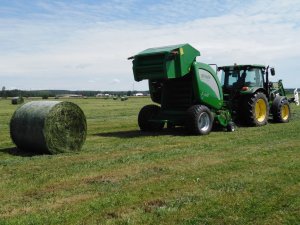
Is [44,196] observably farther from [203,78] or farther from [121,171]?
[203,78]

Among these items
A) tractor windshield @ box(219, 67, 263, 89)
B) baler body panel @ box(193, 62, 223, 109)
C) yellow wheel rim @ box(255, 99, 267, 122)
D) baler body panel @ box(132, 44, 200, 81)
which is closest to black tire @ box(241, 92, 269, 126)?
yellow wheel rim @ box(255, 99, 267, 122)

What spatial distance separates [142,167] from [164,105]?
6.84m

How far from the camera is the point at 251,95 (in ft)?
53.1

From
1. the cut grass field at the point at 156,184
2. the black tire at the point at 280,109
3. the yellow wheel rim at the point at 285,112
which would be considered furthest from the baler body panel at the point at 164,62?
the yellow wheel rim at the point at 285,112

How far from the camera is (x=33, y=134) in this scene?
33.7 feet

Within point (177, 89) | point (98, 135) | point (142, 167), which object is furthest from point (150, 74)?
point (142, 167)

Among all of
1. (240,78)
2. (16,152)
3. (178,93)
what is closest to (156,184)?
(16,152)

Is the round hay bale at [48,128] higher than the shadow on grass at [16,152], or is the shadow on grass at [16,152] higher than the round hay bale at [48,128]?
the round hay bale at [48,128]

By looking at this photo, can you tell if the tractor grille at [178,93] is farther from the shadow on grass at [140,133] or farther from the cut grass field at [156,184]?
the cut grass field at [156,184]

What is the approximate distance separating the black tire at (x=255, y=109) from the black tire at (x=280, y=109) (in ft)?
3.12

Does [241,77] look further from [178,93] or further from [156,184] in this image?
[156,184]

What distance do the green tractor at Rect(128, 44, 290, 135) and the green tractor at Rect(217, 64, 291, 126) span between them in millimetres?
35

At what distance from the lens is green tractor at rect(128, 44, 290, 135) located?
13.7m

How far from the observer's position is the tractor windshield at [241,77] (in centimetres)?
1678
